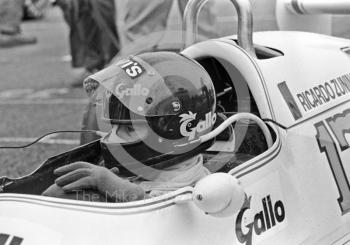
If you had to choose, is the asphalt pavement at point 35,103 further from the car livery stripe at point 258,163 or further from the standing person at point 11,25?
the car livery stripe at point 258,163

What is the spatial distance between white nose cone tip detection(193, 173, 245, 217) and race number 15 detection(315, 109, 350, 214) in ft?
2.70

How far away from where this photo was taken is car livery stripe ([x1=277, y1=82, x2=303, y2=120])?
2.74 metres

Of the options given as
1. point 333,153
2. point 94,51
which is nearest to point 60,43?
point 94,51

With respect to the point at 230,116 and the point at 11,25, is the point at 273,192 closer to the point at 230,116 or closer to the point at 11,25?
the point at 230,116

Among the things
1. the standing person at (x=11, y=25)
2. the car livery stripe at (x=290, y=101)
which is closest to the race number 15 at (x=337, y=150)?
the car livery stripe at (x=290, y=101)

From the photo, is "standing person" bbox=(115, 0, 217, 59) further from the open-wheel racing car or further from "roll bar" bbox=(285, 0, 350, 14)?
the open-wheel racing car

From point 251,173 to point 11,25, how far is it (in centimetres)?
1104

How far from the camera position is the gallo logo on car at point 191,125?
2.35m

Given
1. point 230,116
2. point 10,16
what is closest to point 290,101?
point 230,116

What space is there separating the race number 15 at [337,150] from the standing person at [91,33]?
17.5 feet

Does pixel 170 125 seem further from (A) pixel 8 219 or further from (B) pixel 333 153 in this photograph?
(B) pixel 333 153

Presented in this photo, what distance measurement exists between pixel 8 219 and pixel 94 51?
6129 mm

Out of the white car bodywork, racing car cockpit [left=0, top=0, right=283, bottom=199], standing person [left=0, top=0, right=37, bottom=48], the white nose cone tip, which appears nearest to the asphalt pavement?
standing person [left=0, top=0, right=37, bottom=48]

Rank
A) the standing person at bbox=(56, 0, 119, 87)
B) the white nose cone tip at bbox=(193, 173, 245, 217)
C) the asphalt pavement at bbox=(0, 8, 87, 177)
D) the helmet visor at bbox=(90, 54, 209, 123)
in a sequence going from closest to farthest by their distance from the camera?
the white nose cone tip at bbox=(193, 173, 245, 217) → the helmet visor at bbox=(90, 54, 209, 123) → the asphalt pavement at bbox=(0, 8, 87, 177) → the standing person at bbox=(56, 0, 119, 87)
